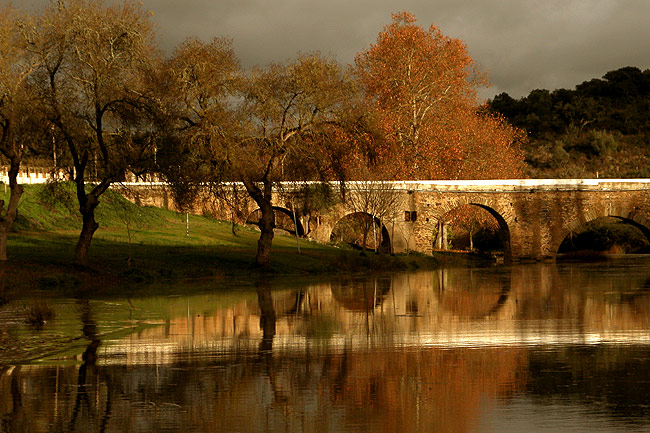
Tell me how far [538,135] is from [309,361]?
348 ft

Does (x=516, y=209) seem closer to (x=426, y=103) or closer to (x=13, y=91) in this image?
(x=426, y=103)

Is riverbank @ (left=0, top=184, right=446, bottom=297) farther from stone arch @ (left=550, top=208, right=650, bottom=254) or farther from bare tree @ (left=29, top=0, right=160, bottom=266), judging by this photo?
stone arch @ (left=550, top=208, right=650, bottom=254)

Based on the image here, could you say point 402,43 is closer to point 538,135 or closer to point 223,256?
point 223,256

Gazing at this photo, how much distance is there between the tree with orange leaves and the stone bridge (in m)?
3.13

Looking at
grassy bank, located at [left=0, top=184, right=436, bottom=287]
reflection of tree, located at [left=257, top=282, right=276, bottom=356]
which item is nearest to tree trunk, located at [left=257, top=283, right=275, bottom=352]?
reflection of tree, located at [left=257, top=282, right=276, bottom=356]

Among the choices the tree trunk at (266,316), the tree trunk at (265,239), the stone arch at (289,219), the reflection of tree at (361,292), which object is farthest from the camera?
the stone arch at (289,219)

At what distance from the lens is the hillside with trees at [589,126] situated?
3981 inches

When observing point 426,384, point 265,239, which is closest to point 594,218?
point 265,239

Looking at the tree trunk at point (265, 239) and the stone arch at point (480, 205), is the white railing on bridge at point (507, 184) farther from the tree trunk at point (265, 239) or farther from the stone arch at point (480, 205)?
the tree trunk at point (265, 239)

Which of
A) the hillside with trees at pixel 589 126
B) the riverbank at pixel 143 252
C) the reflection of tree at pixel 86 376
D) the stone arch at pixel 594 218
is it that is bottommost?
the reflection of tree at pixel 86 376

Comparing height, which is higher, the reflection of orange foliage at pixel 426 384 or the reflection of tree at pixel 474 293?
the reflection of tree at pixel 474 293

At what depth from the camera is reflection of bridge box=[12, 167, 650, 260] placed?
5741 cm

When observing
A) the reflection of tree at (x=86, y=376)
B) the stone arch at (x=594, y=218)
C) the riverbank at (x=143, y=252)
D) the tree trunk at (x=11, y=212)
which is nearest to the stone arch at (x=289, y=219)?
the riverbank at (x=143, y=252)

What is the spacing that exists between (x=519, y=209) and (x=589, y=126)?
→ 63.6 m
